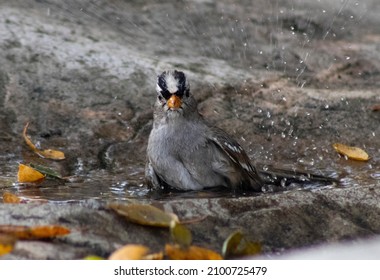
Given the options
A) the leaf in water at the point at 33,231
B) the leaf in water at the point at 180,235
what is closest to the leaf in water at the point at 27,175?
the leaf in water at the point at 33,231

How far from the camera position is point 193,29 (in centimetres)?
907

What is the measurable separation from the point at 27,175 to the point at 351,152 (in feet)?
8.13

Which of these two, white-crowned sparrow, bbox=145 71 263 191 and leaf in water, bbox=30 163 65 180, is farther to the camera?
leaf in water, bbox=30 163 65 180

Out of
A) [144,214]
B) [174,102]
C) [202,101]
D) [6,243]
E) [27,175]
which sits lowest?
[27,175]

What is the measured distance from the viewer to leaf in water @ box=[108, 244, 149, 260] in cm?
407

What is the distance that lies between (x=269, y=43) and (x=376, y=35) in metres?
1.15

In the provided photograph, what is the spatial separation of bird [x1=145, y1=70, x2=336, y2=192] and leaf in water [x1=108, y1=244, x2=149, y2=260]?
1.93 meters

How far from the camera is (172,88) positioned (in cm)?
607

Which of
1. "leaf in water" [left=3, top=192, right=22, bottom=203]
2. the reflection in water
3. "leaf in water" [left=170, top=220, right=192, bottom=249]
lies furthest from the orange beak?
"leaf in water" [left=170, top=220, right=192, bottom=249]

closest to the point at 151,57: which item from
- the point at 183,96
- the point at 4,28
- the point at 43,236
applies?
the point at 4,28

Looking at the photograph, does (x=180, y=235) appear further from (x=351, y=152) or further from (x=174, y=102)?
(x=351, y=152)

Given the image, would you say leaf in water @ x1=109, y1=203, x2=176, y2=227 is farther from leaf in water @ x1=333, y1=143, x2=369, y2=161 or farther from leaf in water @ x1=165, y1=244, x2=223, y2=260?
leaf in water @ x1=333, y1=143, x2=369, y2=161

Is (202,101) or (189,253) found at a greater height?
(202,101)

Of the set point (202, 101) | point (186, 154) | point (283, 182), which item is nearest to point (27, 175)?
point (186, 154)
